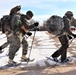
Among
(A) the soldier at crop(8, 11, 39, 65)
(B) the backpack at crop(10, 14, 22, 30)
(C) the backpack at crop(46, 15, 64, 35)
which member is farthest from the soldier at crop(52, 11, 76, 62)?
(B) the backpack at crop(10, 14, 22, 30)

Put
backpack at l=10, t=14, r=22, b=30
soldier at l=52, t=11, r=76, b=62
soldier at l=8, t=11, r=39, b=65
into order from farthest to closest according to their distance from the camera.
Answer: soldier at l=52, t=11, r=76, b=62 → soldier at l=8, t=11, r=39, b=65 → backpack at l=10, t=14, r=22, b=30

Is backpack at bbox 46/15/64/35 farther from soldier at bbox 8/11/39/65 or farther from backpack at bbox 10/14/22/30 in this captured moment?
backpack at bbox 10/14/22/30

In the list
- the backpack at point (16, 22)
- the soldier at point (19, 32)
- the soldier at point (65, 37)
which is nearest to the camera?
the backpack at point (16, 22)

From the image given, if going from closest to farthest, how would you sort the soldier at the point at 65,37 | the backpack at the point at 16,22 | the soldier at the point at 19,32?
the backpack at the point at 16,22 < the soldier at the point at 19,32 < the soldier at the point at 65,37

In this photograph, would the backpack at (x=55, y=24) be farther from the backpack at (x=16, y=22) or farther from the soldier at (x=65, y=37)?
the backpack at (x=16, y=22)

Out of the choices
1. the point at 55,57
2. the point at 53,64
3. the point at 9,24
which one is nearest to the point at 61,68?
the point at 53,64

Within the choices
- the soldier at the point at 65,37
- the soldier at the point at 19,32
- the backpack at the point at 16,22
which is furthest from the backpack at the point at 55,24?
the backpack at the point at 16,22

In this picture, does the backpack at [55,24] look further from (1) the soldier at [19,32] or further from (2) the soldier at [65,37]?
(1) the soldier at [19,32]

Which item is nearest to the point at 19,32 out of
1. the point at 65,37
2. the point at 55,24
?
the point at 55,24

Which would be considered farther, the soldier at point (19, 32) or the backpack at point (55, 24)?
the backpack at point (55, 24)

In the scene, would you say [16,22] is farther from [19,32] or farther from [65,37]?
[65,37]

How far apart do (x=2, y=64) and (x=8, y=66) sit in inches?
17.6

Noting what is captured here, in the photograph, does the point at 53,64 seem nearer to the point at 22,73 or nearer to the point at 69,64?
the point at 69,64

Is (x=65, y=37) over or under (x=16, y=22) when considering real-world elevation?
under
